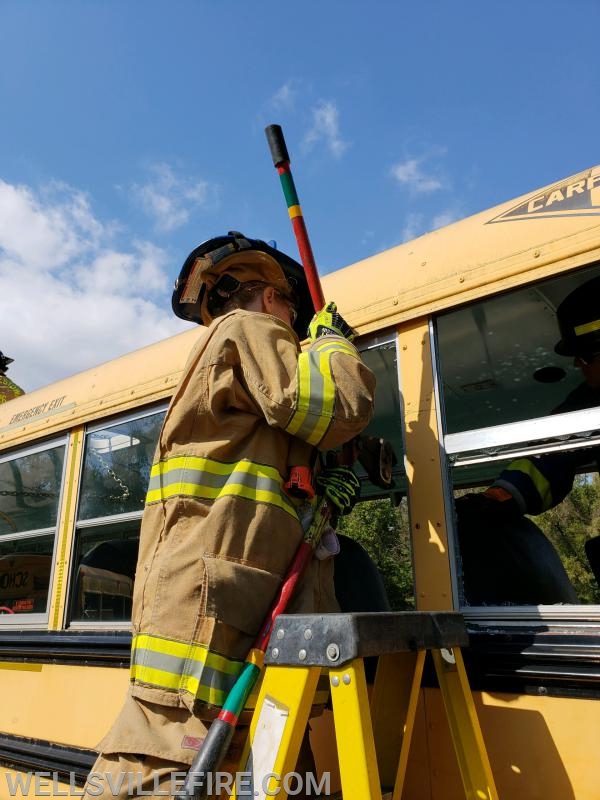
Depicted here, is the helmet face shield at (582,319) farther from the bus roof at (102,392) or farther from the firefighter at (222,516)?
the bus roof at (102,392)

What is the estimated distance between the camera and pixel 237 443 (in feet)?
5.16

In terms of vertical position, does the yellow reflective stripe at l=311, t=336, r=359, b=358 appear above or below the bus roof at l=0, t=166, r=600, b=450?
below

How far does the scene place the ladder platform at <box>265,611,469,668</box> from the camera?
1.12m

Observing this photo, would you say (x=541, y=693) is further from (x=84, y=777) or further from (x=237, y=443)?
(x=84, y=777)

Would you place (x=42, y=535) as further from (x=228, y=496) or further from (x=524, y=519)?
(x=524, y=519)

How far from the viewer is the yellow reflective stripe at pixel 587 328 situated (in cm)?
213

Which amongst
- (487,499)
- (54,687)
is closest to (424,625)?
(487,499)

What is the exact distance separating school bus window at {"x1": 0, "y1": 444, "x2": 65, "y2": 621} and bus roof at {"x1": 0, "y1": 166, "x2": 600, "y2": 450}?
0.72 m

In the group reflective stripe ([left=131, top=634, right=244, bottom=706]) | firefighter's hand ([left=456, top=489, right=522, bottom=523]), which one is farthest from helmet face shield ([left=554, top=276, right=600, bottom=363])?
reflective stripe ([left=131, top=634, right=244, bottom=706])

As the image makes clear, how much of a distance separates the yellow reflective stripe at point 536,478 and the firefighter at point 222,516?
64 cm

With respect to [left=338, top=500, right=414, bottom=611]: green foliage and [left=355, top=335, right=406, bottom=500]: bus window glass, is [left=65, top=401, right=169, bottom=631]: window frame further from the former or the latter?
[left=338, top=500, right=414, bottom=611]: green foliage

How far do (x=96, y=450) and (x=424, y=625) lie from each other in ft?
6.26

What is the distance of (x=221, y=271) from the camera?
207cm

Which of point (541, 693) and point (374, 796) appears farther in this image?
point (541, 693)
